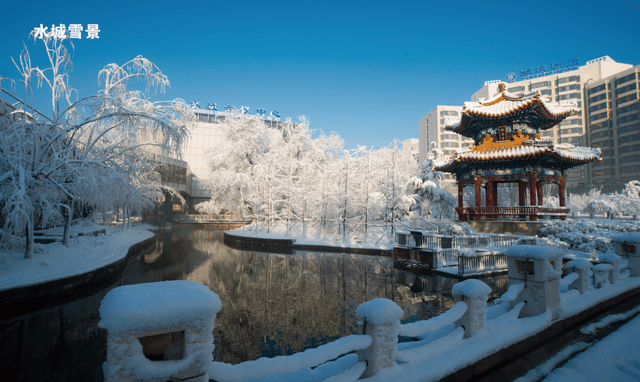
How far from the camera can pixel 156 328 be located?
198 cm

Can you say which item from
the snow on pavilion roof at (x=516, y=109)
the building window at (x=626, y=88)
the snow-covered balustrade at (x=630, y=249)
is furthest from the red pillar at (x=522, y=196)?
the building window at (x=626, y=88)

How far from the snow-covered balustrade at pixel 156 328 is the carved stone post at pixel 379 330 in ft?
4.89

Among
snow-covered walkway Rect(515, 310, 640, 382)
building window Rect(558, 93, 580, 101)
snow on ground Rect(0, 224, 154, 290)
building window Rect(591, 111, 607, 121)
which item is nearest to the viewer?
snow-covered walkway Rect(515, 310, 640, 382)

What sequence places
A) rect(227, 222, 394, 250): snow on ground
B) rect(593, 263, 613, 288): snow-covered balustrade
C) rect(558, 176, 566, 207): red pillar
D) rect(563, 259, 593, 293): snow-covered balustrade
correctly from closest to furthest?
1. rect(563, 259, 593, 293): snow-covered balustrade
2. rect(593, 263, 613, 288): snow-covered balustrade
3. rect(558, 176, 566, 207): red pillar
4. rect(227, 222, 394, 250): snow on ground

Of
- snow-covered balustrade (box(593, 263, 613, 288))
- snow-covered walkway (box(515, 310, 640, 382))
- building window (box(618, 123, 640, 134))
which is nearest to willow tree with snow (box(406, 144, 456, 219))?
snow-covered balustrade (box(593, 263, 613, 288))

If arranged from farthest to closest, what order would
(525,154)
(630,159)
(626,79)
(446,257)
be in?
1. (626,79)
2. (630,159)
3. (525,154)
4. (446,257)

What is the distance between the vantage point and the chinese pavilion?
775 inches

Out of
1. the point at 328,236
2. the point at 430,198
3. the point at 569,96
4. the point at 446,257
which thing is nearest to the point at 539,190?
the point at 430,198

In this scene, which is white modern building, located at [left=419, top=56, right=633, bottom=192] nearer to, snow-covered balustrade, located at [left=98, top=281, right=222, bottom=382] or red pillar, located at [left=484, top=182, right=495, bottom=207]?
red pillar, located at [left=484, top=182, right=495, bottom=207]

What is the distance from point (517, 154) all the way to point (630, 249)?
1271 cm

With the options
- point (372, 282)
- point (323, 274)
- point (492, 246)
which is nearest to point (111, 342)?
point (372, 282)

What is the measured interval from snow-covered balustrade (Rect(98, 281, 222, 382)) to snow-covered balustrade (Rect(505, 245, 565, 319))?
197 inches

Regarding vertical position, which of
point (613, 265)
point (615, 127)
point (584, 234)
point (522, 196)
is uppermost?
point (615, 127)

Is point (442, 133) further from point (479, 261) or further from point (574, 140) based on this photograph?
point (479, 261)
